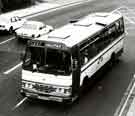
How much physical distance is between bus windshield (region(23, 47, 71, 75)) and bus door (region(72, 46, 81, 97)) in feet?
0.86

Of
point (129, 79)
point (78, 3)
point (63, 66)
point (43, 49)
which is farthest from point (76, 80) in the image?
point (78, 3)

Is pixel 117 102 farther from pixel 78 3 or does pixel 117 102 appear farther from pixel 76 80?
pixel 78 3

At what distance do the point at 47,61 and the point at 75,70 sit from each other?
4.22 feet

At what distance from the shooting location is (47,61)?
55.1ft

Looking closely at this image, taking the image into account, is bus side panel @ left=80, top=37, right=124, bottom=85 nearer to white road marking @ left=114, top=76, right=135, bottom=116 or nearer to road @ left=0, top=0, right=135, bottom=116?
road @ left=0, top=0, right=135, bottom=116

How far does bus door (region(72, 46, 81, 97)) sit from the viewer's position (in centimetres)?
1659

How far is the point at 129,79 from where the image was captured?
829 inches

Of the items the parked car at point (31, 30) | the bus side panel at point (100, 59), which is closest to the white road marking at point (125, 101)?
the bus side panel at point (100, 59)

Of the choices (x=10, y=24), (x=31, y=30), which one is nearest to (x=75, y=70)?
(x=31, y=30)

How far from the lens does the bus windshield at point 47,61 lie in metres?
16.5

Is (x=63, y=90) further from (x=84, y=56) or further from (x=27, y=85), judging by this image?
(x=84, y=56)

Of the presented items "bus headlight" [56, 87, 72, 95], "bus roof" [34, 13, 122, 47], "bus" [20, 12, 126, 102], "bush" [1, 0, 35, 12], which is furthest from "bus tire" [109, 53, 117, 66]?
"bush" [1, 0, 35, 12]

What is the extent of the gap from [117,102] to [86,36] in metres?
3.49

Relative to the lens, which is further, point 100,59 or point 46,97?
point 100,59
